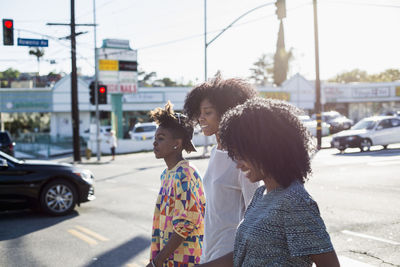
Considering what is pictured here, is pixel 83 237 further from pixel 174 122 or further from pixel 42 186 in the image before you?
pixel 174 122

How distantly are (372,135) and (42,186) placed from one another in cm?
1680

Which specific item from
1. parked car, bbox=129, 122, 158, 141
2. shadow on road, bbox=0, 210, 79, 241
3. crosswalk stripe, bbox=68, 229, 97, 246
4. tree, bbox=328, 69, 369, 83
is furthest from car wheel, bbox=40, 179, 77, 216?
tree, bbox=328, 69, 369, 83

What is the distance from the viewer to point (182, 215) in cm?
260

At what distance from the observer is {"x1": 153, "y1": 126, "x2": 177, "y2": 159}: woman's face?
114 inches

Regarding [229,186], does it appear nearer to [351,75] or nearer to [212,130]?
[212,130]

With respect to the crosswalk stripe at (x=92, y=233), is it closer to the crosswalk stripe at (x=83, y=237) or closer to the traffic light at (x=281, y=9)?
the crosswalk stripe at (x=83, y=237)

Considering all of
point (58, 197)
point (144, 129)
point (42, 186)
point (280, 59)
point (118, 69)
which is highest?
point (280, 59)

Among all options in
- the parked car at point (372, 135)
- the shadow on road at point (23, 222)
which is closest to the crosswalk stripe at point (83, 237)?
the shadow on road at point (23, 222)

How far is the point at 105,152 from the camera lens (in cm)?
3066

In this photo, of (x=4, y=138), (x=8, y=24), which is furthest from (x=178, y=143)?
(x=4, y=138)

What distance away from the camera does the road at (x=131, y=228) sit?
557 cm

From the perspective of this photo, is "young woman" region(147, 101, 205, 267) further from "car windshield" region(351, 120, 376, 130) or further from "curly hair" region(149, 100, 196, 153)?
"car windshield" region(351, 120, 376, 130)

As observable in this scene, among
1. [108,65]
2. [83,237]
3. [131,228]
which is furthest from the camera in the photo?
[108,65]

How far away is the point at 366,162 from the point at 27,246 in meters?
12.7
